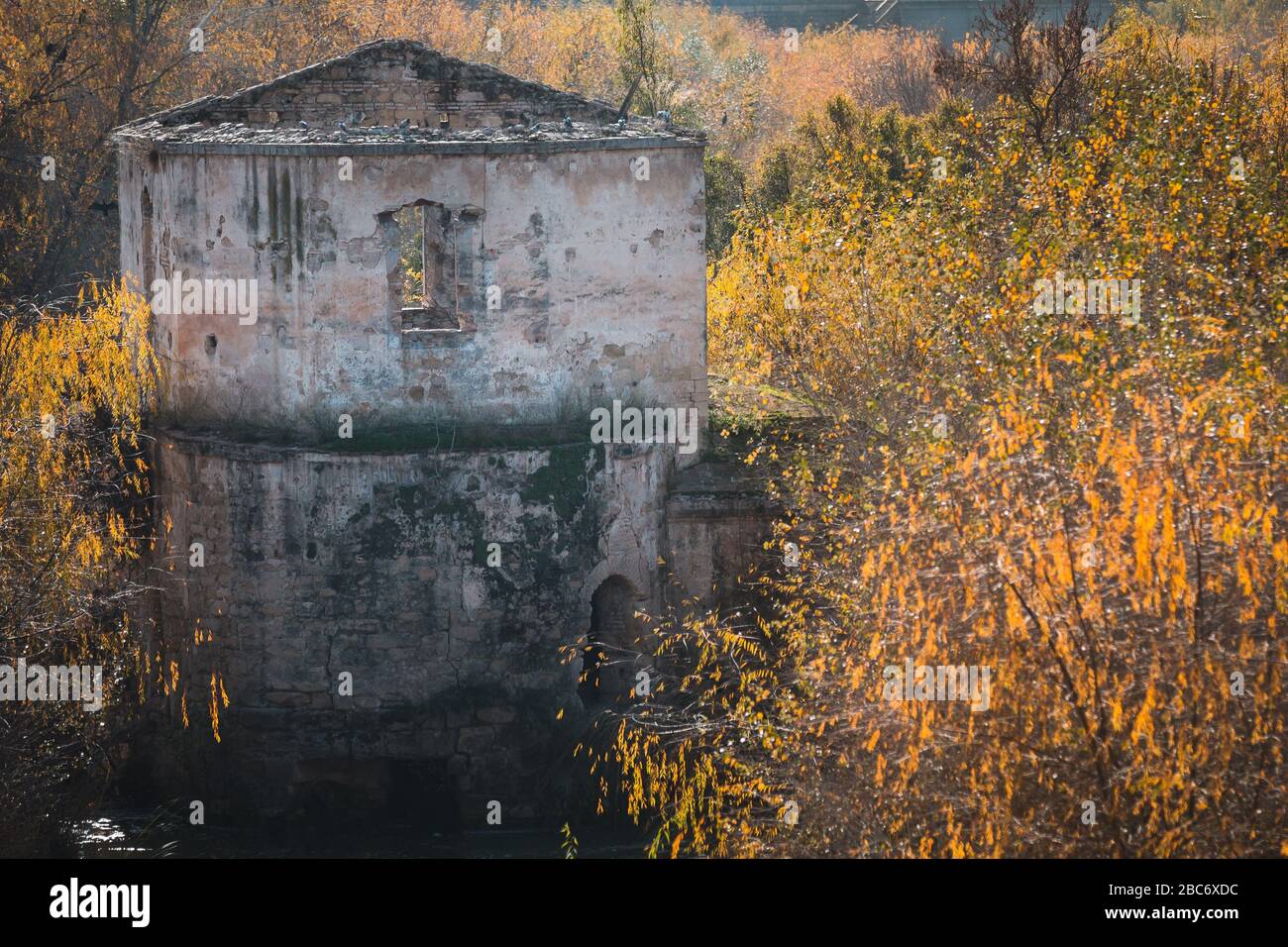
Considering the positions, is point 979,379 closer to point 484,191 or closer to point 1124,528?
point 1124,528

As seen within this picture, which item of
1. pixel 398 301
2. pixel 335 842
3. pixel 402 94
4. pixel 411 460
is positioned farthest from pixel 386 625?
pixel 402 94

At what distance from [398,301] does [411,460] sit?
149 centimetres

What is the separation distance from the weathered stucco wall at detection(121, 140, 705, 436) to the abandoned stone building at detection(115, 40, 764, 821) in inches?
1.0

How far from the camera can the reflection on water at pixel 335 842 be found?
16562 millimetres

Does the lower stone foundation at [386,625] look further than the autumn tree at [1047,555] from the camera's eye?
Yes

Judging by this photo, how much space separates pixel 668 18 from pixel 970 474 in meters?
39.8

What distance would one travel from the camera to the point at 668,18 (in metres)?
50.4

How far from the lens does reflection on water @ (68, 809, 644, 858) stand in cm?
1656

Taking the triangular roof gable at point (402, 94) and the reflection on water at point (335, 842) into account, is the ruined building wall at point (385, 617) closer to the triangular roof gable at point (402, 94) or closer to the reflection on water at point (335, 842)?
the reflection on water at point (335, 842)

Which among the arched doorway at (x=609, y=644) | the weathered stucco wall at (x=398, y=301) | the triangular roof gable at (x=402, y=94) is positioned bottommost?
the arched doorway at (x=609, y=644)

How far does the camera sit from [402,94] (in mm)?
20188

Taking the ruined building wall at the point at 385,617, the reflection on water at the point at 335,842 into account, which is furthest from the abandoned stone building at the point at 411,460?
the reflection on water at the point at 335,842

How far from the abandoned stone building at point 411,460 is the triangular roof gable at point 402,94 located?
1726 millimetres
